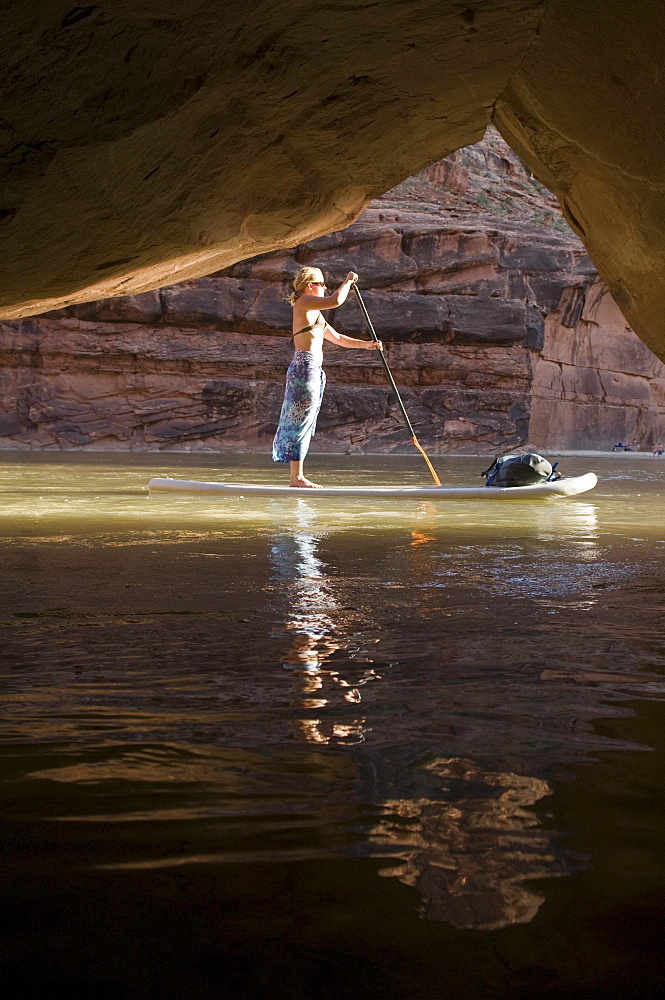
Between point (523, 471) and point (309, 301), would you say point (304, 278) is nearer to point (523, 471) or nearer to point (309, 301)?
point (309, 301)

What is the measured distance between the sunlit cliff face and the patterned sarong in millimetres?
2812

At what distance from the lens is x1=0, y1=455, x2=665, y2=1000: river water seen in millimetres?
914

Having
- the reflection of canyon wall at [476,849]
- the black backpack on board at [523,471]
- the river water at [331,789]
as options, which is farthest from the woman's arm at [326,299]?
the reflection of canyon wall at [476,849]

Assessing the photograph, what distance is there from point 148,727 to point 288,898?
628 mm

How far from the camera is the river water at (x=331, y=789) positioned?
91 centimetres

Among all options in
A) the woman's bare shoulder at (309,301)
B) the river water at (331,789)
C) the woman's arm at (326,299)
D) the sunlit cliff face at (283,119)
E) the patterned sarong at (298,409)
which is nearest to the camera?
the river water at (331,789)

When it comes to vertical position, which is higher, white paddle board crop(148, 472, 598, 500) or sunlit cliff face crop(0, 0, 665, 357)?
sunlit cliff face crop(0, 0, 665, 357)

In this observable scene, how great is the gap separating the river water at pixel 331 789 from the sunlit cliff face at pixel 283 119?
1.40m

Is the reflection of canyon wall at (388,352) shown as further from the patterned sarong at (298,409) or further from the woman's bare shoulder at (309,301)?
the woman's bare shoulder at (309,301)

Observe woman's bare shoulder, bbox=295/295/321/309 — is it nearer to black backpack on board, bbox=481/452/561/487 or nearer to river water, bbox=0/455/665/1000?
black backpack on board, bbox=481/452/561/487

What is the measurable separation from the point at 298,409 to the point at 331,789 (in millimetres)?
6468

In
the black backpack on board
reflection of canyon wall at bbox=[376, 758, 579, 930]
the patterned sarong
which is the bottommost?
reflection of canyon wall at bbox=[376, 758, 579, 930]

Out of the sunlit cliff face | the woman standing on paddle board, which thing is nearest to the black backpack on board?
the woman standing on paddle board

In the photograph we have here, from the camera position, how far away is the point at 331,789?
1330 millimetres
